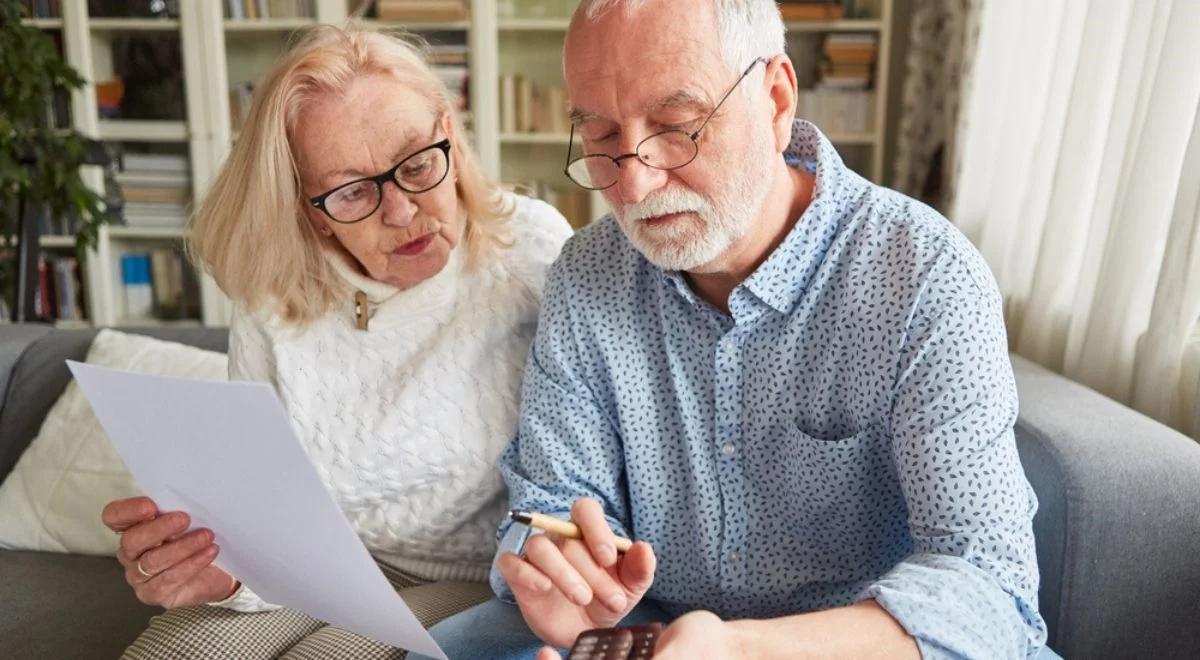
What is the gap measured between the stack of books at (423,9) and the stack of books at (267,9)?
0.29 meters

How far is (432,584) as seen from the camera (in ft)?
4.50

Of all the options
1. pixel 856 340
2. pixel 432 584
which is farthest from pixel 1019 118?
pixel 432 584

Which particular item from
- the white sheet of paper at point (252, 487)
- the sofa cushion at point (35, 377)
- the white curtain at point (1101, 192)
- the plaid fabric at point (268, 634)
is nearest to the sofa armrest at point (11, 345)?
the sofa cushion at point (35, 377)

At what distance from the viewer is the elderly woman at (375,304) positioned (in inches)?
51.1

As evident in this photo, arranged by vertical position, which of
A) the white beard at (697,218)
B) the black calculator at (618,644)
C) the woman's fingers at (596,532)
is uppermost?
the white beard at (697,218)

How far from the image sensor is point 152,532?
110cm

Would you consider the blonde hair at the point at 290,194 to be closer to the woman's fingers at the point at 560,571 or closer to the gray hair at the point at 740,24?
the gray hair at the point at 740,24

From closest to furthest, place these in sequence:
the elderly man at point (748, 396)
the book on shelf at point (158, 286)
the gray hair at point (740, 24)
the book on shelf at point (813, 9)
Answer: the elderly man at point (748, 396) < the gray hair at point (740, 24) < the book on shelf at point (813, 9) < the book on shelf at point (158, 286)

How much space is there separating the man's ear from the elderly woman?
0.45 metres

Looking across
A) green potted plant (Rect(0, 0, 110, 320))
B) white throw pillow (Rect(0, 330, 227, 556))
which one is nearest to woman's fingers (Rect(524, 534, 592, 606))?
white throw pillow (Rect(0, 330, 227, 556))

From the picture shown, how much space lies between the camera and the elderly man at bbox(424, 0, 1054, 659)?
908 mm

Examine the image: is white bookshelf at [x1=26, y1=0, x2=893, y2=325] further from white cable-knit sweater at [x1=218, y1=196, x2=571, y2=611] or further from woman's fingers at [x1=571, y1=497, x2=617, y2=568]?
woman's fingers at [x1=571, y1=497, x2=617, y2=568]

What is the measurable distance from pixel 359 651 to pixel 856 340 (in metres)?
0.67

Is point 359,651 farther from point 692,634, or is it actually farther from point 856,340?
point 856,340
